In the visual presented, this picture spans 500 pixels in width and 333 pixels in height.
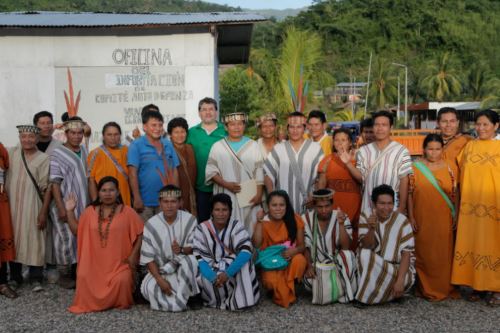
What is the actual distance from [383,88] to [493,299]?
171ft

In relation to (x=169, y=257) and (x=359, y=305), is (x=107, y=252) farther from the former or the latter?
(x=359, y=305)

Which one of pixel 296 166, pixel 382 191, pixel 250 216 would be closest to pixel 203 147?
pixel 250 216

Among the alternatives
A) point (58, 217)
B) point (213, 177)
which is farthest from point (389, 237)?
point (58, 217)

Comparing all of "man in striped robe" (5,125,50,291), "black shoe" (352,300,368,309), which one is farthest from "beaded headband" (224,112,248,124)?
"black shoe" (352,300,368,309)

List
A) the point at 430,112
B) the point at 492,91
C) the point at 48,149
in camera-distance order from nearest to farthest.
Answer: the point at 48,149, the point at 430,112, the point at 492,91

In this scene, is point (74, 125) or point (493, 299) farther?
point (74, 125)

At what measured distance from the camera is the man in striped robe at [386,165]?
5270mm

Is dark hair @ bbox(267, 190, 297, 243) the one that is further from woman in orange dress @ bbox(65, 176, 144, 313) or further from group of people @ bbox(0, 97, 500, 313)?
woman in orange dress @ bbox(65, 176, 144, 313)

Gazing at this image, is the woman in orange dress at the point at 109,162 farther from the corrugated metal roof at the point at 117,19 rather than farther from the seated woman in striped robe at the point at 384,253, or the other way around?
the corrugated metal roof at the point at 117,19

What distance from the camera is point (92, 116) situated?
8695 millimetres

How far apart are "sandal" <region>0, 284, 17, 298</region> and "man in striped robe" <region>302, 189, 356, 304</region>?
8.71 ft

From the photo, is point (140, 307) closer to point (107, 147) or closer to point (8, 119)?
point (107, 147)

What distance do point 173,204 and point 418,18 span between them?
75704 millimetres

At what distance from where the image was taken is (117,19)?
8781mm
